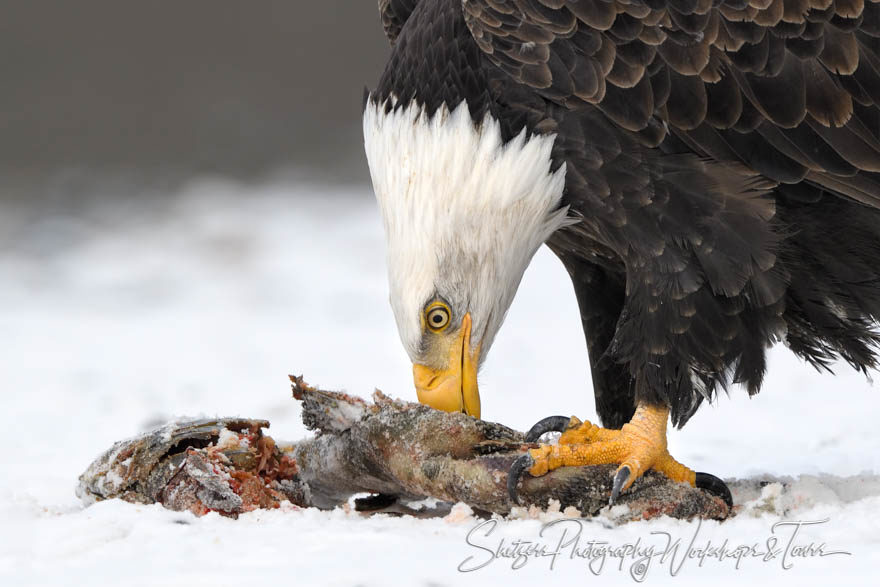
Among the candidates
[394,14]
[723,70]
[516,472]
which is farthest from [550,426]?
[394,14]

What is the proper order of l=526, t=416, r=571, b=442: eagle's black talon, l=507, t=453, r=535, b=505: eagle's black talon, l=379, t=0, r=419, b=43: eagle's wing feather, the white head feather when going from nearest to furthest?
l=507, t=453, r=535, b=505: eagle's black talon
the white head feather
l=526, t=416, r=571, b=442: eagle's black talon
l=379, t=0, r=419, b=43: eagle's wing feather

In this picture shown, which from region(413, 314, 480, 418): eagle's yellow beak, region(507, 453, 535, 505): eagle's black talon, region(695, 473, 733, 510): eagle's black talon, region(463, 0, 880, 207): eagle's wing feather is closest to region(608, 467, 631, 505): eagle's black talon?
region(507, 453, 535, 505): eagle's black talon

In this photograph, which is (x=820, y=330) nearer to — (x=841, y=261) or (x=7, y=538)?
(x=841, y=261)

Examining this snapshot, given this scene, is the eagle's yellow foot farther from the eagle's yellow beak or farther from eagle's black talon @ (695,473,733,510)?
the eagle's yellow beak

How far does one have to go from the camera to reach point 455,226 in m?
3.56

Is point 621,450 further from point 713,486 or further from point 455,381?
point 455,381

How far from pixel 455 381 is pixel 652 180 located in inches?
33.9

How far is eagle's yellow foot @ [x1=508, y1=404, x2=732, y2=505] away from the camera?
3.22 metres

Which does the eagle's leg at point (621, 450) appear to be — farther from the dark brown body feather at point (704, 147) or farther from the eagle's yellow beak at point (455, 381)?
the eagle's yellow beak at point (455, 381)

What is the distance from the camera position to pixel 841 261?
3.52 m

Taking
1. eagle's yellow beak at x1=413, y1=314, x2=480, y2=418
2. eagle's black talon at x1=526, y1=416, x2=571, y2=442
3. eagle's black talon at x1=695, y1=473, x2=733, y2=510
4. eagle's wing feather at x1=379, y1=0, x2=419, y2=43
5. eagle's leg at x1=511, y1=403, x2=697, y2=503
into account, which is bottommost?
eagle's black talon at x1=695, y1=473, x2=733, y2=510

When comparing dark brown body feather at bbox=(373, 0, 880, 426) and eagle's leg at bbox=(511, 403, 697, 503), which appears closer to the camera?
eagle's leg at bbox=(511, 403, 697, 503)

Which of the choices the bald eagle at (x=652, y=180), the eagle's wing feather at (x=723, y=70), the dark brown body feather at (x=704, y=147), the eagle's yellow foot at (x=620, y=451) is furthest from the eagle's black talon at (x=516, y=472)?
the eagle's wing feather at (x=723, y=70)

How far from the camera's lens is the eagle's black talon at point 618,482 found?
3.16m
